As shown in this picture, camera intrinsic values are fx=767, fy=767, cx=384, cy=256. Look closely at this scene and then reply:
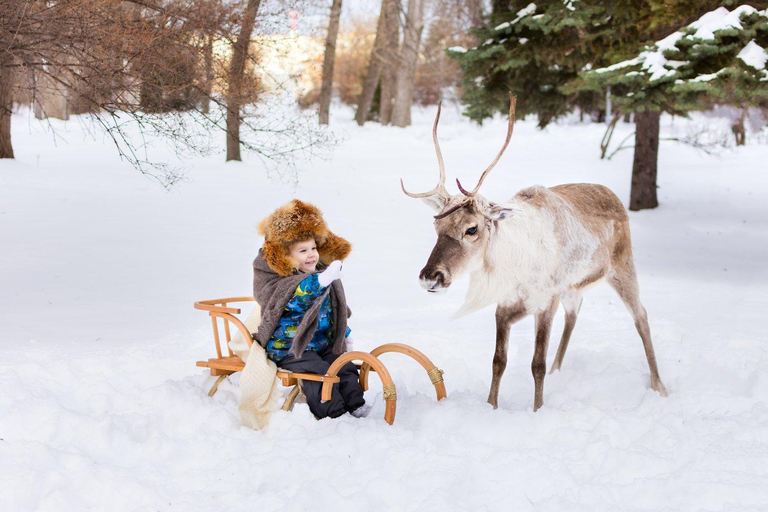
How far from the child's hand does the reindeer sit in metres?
0.48

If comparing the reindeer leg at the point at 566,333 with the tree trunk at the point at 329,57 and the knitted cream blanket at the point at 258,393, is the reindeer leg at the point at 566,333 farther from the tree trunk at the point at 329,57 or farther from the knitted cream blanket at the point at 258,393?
the tree trunk at the point at 329,57

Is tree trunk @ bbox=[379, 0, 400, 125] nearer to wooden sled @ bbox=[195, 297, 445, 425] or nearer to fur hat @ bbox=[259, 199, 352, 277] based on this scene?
fur hat @ bbox=[259, 199, 352, 277]

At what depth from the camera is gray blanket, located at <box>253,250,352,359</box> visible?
14.5 feet

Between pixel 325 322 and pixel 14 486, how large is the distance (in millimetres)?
1936

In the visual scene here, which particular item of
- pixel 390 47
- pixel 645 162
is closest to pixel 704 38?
pixel 645 162

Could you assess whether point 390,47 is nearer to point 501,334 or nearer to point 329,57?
point 329,57

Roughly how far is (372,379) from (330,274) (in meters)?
1.59

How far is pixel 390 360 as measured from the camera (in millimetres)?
6027

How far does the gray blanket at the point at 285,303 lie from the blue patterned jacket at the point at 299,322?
0.03 meters

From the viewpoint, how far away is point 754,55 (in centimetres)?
863

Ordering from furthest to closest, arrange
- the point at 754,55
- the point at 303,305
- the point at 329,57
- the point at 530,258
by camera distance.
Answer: the point at 329,57
the point at 754,55
the point at 530,258
the point at 303,305

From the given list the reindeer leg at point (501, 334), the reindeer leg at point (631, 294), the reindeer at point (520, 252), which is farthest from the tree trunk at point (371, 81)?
the reindeer leg at point (501, 334)

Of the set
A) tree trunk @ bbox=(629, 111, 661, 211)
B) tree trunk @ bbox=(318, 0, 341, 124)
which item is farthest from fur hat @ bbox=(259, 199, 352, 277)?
tree trunk @ bbox=(318, 0, 341, 124)

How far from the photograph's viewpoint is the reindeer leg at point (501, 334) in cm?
467
